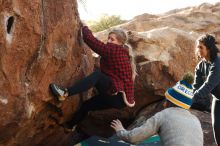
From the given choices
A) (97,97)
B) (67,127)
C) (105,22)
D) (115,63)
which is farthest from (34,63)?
(105,22)

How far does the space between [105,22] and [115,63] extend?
1458 centimetres

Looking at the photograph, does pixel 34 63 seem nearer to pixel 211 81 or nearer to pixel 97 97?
pixel 97 97

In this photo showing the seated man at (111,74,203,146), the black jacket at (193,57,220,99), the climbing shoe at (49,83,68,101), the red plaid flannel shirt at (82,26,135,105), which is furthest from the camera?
the red plaid flannel shirt at (82,26,135,105)

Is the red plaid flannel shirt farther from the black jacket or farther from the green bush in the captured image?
the green bush

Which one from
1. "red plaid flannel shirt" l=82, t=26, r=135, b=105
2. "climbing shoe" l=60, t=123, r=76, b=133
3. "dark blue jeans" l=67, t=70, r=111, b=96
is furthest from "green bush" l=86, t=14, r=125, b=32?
"dark blue jeans" l=67, t=70, r=111, b=96

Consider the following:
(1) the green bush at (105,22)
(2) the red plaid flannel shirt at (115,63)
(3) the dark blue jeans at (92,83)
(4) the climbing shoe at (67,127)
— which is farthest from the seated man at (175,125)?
(1) the green bush at (105,22)

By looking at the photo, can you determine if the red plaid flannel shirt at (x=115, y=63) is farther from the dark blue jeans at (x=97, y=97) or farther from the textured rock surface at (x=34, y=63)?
Result: the textured rock surface at (x=34, y=63)

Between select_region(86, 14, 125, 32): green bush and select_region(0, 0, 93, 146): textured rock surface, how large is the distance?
12.9 metres

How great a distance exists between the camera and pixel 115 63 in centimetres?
571

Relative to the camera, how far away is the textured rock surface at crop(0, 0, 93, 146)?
4789 mm

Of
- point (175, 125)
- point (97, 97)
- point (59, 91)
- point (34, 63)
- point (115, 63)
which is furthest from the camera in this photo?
point (97, 97)

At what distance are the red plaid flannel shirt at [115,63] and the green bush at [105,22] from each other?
13.3 metres

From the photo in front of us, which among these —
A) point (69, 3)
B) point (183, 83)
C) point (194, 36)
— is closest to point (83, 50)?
point (69, 3)

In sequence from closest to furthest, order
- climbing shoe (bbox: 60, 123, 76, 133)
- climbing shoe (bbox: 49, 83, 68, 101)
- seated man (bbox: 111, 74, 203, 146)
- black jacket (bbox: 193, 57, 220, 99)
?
1. seated man (bbox: 111, 74, 203, 146)
2. black jacket (bbox: 193, 57, 220, 99)
3. climbing shoe (bbox: 49, 83, 68, 101)
4. climbing shoe (bbox: 60, 123, 76, 133)
